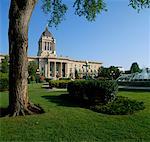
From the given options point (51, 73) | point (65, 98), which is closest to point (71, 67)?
point (51, 73)

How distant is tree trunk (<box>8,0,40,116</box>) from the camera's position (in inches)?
389

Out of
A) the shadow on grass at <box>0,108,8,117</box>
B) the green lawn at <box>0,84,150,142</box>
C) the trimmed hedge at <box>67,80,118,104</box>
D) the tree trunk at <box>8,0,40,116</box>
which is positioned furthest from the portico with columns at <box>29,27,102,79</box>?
the green lawn at <box>0,84,150,142</box>

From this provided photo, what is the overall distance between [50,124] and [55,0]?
761cm

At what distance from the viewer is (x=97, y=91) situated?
12.1 metres

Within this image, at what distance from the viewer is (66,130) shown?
8352 millimetres

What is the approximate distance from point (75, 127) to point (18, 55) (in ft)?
10.4

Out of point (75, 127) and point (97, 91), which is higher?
point (97, 91)

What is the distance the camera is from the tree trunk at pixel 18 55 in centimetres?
988

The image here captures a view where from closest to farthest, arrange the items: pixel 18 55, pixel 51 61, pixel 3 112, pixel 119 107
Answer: pixel 18 55 → pixel 3 112 → pixel 119 107 → pixel 51 61

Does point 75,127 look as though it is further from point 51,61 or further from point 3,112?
point 51,61

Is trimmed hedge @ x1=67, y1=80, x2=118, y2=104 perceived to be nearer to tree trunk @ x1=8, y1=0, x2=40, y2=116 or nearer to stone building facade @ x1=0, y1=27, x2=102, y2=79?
tree trunk @ x1=8, y1=0, x2=40, y2=116

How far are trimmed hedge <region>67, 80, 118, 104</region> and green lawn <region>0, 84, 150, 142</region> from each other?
5.20 ft

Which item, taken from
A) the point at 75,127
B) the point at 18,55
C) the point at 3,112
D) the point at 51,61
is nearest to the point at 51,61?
the point at 51,61

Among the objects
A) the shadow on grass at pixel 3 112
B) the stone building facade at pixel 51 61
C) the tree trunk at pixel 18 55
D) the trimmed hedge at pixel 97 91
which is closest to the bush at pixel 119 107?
the trimmed hedge at pixel 97 91
